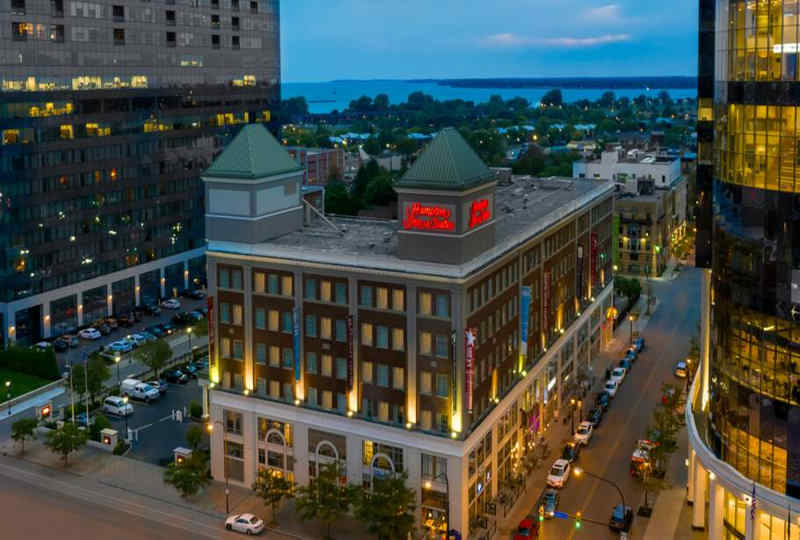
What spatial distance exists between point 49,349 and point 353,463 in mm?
49356

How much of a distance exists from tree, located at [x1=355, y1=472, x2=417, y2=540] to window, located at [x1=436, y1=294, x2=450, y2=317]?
1323 cm

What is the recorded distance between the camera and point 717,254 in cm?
6919

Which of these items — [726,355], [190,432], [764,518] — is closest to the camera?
[764,518]

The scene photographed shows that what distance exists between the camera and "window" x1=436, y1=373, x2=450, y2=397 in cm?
7112

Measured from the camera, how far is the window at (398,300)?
72.2m

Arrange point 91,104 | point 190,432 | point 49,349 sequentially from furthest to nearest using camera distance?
point 91,104, point 49,349, point 190,432

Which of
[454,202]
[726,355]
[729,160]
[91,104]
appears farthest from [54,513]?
[91,104]

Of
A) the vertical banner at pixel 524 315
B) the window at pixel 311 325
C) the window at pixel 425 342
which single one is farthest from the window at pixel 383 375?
the vertical banner at pixel 524 315

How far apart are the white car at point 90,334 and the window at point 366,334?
61510mm

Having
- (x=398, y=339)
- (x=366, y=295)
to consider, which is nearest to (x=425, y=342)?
(x=398, y=339)

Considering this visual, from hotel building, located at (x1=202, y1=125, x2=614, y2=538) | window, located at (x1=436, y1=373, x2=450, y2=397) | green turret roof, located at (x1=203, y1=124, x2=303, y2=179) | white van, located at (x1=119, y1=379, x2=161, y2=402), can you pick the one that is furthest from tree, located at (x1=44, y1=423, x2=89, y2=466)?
window, located at (x1=436, y1=373, x2=450, y2=397)

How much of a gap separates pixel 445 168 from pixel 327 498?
27229mm

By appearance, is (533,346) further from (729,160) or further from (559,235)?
(729,160)

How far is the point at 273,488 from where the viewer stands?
2852 inches
